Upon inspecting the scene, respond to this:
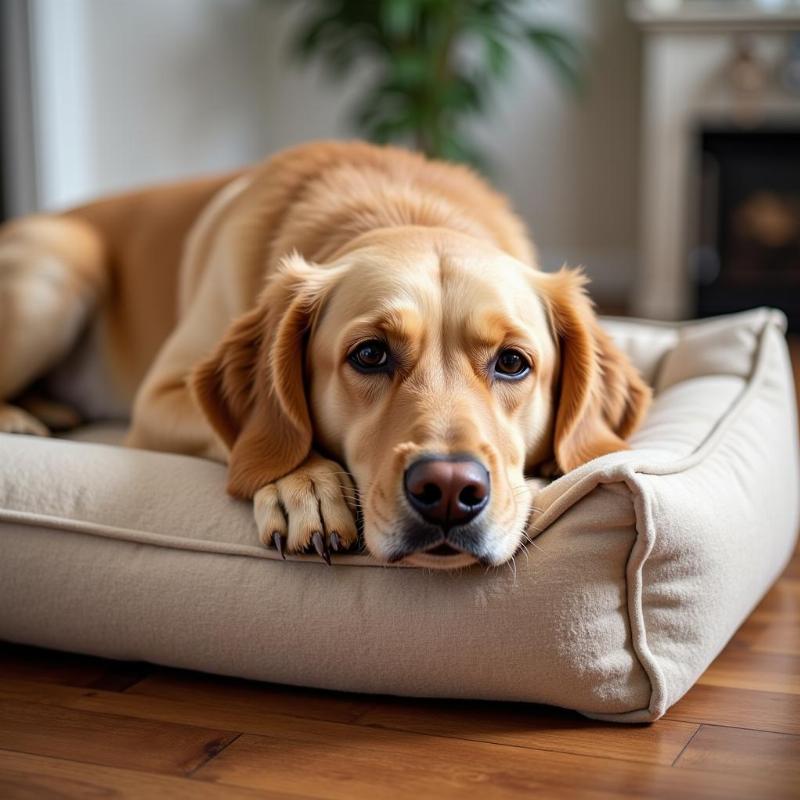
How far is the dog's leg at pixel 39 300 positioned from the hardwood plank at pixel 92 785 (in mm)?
1295

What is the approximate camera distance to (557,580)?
1.59m

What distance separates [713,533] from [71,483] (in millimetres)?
1029

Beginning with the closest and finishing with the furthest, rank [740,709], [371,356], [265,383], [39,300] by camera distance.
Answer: [740,709] → [371,356] → [265,383] → [39,300]

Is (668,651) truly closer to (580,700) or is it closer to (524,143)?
(580,700)

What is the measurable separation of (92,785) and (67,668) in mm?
456

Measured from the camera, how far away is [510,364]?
1822 millimetres

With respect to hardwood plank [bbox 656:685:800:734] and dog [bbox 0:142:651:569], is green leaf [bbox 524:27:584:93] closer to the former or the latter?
dog [bbox 0:142:651:569]

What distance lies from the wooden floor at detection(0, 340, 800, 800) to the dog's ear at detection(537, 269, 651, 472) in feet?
1.37

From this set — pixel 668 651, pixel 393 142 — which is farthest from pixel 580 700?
pixel 393 142

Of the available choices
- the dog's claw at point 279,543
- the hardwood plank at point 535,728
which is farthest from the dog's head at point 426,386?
the hardwood plank at point 535,728

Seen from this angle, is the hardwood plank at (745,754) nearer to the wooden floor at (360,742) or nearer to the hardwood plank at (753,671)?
the wooden floor at (360,742)

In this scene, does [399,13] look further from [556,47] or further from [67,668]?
[67,668]

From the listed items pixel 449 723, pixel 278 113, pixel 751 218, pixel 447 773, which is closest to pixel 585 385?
pixel 449 723

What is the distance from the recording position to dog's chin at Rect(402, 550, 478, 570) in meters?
1.58
